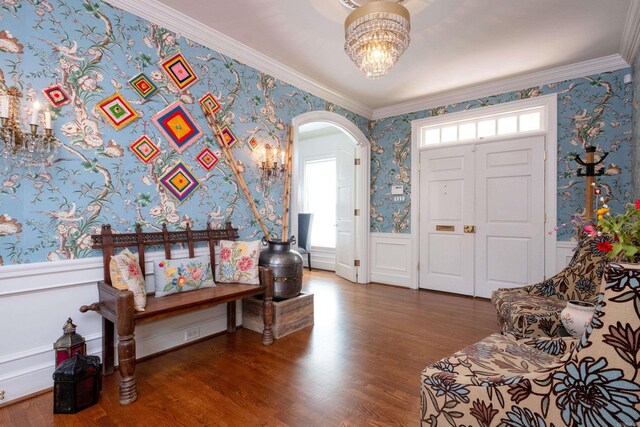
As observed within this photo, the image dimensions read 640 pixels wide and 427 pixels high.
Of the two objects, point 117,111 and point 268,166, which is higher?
point 117,111

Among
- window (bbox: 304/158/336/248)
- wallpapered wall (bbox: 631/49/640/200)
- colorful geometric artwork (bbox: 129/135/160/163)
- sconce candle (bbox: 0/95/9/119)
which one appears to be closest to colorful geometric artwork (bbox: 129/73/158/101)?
colorful geometric artwork (bbox: 129/135/160/163)

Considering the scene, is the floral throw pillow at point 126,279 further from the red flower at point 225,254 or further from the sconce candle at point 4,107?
the sconce candle at point 4,107

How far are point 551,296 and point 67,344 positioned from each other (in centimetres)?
354

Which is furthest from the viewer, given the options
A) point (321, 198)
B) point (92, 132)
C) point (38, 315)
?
point (321, 198)

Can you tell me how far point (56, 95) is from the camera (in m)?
2.07

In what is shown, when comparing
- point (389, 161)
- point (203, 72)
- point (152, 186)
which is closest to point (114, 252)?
point (152, 186)

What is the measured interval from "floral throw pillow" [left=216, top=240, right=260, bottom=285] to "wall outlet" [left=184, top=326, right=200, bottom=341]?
0.48 m

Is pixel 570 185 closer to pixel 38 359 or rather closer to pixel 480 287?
pixel 480 287

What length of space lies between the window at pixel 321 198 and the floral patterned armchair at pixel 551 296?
3891 millimetres

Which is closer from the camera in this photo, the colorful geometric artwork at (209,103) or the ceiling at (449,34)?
the ceiling at (449,34)

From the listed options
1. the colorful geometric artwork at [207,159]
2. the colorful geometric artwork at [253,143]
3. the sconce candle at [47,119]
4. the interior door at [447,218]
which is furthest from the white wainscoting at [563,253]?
the sconce candle at [47,119]

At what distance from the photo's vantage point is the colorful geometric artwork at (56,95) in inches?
80.4

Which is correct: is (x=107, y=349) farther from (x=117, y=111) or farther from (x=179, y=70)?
(x=179, y=70)

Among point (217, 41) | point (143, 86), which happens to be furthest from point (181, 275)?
point (217, 41)
